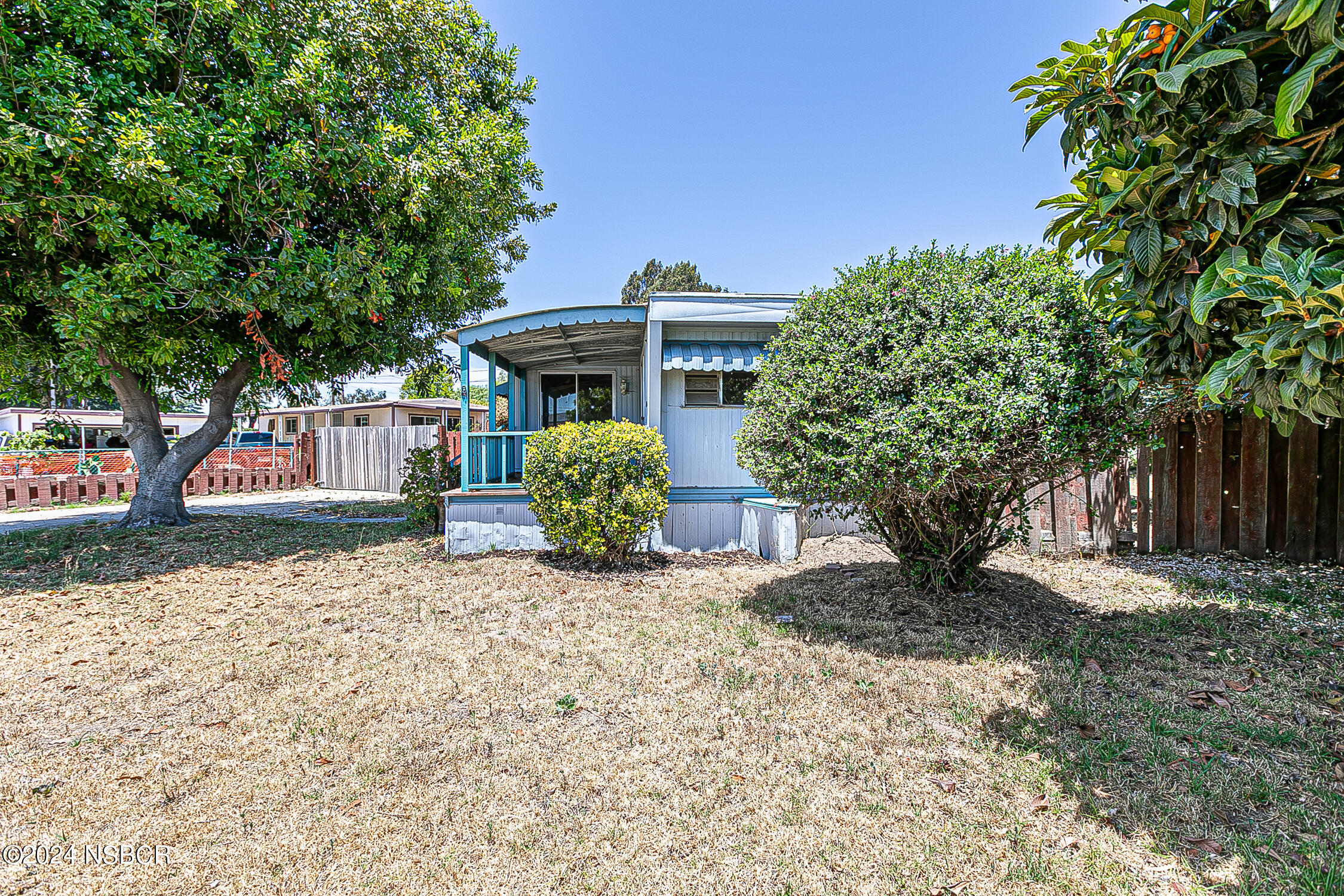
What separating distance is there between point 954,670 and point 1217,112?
3169 millimetres

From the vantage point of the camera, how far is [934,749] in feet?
9.18

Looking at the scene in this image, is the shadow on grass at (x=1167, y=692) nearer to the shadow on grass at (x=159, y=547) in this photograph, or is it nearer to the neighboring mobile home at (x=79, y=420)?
the shadow on grass at (x=159, y=547)

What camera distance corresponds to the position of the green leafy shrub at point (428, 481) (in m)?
8.47

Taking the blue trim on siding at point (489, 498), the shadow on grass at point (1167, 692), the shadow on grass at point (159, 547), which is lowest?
the shadow on grass at point (1167, 692)

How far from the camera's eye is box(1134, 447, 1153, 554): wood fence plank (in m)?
6.27

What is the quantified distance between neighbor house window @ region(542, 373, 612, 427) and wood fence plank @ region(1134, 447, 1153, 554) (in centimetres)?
821

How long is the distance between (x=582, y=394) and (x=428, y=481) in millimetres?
3775

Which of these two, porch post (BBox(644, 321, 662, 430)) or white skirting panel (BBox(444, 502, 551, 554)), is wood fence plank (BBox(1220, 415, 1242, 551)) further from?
white skirting panel (BBox(444, 502, 551, 554))

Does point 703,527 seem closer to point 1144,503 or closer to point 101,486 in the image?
point 1144,503

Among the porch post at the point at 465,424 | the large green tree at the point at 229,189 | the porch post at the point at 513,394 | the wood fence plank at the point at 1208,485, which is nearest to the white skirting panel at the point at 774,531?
→ the porch post at the point at 465,424

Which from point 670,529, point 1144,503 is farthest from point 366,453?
point 1144,503

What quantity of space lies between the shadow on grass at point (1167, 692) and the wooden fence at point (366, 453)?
44.3 feet

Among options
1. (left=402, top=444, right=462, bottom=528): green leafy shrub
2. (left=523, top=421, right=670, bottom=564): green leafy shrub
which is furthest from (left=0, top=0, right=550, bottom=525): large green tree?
(left=523, top=421, right=670, bottom=564): green leafy shrub

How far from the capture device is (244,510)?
12375 mm
